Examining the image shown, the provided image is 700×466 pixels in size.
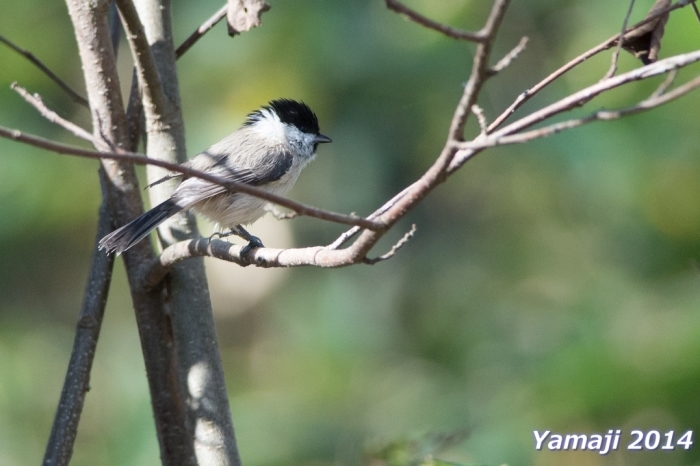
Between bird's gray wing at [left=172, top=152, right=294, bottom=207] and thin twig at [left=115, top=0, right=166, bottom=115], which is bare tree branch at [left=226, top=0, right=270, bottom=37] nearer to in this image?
thin twig at [left=115, top=0, right=166, bottom=115]

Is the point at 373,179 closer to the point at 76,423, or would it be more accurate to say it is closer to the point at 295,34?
the point at 295,34

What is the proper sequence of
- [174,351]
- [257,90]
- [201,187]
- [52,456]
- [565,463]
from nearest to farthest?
[52,456], [174,351], [201,187], [565,463], [257,90]

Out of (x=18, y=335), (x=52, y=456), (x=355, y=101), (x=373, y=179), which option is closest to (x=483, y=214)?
(x=373, y=179)

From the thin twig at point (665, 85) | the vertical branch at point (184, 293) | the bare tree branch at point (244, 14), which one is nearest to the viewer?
the thin twig at point (665, 85)

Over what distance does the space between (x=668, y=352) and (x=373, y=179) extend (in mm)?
3032

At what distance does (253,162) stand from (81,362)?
146 centimetres

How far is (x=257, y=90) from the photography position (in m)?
5.89

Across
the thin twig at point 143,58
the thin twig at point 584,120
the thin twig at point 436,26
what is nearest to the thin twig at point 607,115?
the thin twig at point 584,120

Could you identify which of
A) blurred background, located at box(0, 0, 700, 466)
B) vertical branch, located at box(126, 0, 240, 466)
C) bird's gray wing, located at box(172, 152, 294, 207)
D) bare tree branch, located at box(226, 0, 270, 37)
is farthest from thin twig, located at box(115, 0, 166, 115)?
blurred background, located at box(0, 0, 700, 466)

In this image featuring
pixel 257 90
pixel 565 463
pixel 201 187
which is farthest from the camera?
pixel 257 90

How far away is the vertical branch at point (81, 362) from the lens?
2.60 meters

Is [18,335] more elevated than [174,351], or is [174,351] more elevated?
[18,335]

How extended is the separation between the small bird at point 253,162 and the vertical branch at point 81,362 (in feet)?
1.18

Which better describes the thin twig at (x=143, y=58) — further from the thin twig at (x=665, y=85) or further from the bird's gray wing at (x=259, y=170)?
the thin twig at (x=665, y=85)
